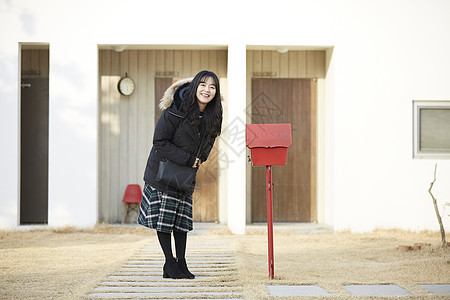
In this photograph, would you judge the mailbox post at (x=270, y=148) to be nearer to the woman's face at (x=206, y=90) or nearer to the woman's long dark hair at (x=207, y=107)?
the woman's long dark hair at (x=207, y=107)

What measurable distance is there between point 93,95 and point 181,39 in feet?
4.10

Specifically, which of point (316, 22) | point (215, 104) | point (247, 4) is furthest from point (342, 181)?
point (215, 104)

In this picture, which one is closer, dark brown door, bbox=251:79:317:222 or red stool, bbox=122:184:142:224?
red stool, bbox=122:184:142:224

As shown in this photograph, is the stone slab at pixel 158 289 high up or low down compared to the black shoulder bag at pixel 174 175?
down

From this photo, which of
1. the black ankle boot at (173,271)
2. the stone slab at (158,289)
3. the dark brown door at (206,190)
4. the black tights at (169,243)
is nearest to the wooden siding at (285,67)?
the dark brown door at (206,190)

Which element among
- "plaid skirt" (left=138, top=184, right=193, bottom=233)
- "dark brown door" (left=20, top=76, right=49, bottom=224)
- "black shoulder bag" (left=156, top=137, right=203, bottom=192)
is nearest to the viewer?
"black shoulder bag" (left=156, top=137, right=203, bottom=192)

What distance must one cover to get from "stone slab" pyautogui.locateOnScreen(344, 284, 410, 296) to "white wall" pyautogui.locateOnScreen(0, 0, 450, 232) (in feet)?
11.2

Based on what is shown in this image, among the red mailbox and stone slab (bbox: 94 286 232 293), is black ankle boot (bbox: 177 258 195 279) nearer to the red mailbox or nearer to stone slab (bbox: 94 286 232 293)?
stone slab (bbox: 94 286 232 293)

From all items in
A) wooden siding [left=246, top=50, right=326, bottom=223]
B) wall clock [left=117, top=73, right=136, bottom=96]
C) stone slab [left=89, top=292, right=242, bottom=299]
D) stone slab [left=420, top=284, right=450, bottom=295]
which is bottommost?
stone slab [left=420, top=284, right=450, bottom=295]

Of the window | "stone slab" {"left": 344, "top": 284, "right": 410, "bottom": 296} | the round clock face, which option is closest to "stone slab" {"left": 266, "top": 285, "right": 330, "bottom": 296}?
"stone slab" {"left": 344, "top": 284, "right": 410, "bottom": 296}

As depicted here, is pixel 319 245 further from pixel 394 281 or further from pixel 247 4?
pixel 247 4

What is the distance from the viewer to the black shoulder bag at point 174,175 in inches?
166

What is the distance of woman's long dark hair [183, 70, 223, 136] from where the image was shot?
4.22m

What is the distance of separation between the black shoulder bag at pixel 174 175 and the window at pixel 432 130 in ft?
13.6
